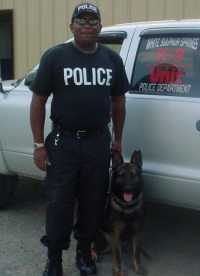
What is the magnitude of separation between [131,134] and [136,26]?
0.87 meters

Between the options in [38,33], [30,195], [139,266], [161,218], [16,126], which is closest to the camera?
[139,266]

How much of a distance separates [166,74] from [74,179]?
3.41ft

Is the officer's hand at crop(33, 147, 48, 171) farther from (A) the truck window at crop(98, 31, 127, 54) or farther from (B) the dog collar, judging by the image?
(A) the truck window at crop(98, 31, 127, 54)

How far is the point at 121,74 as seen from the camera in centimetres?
404

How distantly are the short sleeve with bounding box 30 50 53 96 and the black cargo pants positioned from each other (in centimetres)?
31

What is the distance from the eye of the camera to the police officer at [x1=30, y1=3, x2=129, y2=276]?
3.81m

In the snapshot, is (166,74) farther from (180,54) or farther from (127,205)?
(127,205)

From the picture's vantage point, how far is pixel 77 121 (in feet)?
12.7

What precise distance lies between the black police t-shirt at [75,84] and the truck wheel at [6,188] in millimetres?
1975

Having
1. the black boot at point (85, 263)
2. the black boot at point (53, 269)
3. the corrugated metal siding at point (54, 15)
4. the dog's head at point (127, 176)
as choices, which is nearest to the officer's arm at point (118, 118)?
the dog's head at point (127, 176)

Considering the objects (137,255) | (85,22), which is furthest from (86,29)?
(137,255)

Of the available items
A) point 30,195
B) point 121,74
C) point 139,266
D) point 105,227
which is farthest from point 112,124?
point 30,195

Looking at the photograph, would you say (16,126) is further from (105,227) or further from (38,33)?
(38,33)

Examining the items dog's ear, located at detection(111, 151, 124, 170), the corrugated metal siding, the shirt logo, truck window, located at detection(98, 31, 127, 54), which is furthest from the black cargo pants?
the corrugated metal siding
